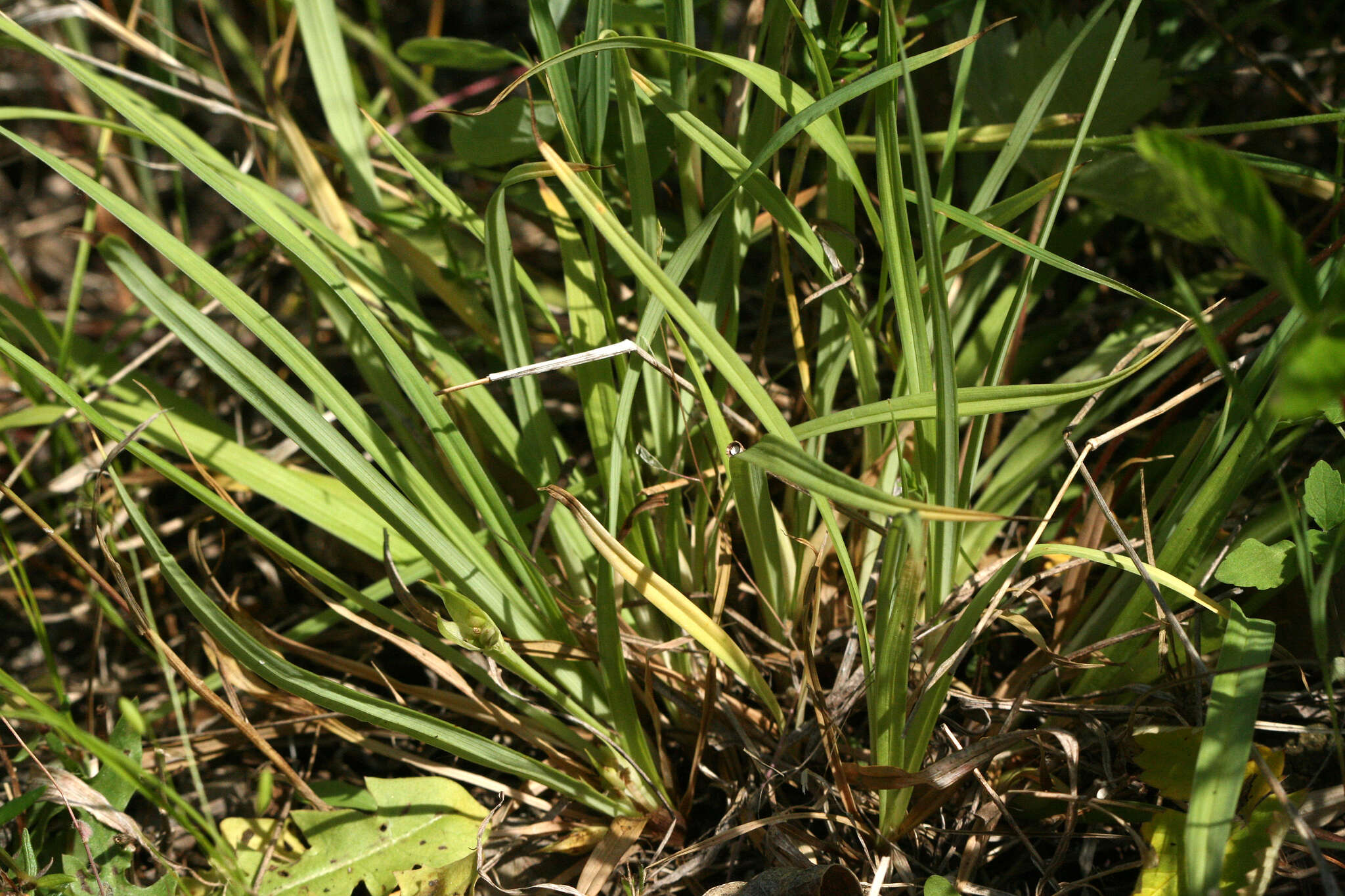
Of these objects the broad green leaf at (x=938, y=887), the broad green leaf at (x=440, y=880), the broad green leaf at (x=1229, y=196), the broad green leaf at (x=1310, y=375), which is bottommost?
the broad green leaf at (x=440, y=880)

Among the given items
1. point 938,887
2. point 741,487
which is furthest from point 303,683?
point 938,887

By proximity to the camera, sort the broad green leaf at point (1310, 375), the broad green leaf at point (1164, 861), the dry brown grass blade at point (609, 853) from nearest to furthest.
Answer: the broad green leaf at point (1310, 375) → the broad green leaf at point (1164, 861) → the dry brown grass blade at point (609, 853)

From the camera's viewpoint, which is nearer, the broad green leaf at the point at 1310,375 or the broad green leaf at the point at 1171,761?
the broad green leaf at the point at 1310,375

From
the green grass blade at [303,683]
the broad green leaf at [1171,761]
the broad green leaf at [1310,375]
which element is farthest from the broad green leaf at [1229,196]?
the green grass blade at [303,683]

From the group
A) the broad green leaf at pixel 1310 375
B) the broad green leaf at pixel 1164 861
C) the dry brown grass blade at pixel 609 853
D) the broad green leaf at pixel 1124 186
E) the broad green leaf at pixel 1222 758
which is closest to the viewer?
the broad green leaf at pixel 1310 375

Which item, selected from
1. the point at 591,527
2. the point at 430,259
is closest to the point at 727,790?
the point at 591,527

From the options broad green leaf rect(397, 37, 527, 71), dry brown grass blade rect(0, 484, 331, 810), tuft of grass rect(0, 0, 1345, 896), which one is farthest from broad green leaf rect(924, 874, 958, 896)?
broad green leaf rect(397, 37, 527, 71)

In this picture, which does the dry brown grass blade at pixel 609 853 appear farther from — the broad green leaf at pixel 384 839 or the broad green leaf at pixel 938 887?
the broad green leaf at pixel 938 887
